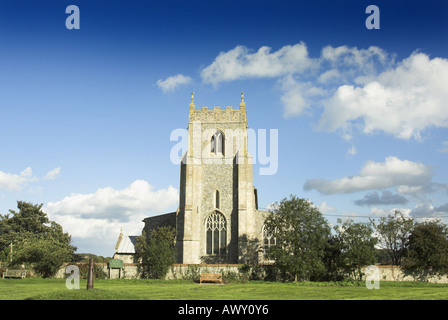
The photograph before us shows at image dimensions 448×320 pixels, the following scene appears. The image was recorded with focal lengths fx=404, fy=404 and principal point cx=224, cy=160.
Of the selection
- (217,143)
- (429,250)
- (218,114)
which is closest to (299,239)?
(429,250)

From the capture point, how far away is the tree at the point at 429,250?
3122 centimetres

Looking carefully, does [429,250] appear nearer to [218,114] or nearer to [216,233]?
[216,233]

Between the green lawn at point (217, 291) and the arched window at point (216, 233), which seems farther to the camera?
the arched window at point (216, 233)

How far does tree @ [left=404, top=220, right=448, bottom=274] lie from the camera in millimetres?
31219

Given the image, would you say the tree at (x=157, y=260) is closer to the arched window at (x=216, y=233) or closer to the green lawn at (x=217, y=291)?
the green lawn at (x=217, y=291)

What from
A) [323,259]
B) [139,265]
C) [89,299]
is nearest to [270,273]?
[323,259]

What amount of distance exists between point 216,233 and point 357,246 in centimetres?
1486

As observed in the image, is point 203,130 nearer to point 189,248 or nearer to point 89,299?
point 189,248

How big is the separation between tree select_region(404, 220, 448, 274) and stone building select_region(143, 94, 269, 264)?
13.7 meters

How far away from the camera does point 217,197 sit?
42125mm

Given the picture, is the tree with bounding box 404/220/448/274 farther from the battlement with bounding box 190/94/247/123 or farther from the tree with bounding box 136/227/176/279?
the battlement with bounding box 190/94/247/123

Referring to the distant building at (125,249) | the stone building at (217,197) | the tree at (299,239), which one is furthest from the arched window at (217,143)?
the distant building at (125,249)

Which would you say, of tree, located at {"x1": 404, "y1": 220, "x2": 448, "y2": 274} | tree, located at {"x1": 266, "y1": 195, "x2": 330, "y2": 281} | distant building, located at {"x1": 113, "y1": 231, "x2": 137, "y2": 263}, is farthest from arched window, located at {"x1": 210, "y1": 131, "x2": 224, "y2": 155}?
tree, located at {"x1": 404, "y1": 220, "x2": 448, "y2": 274}
